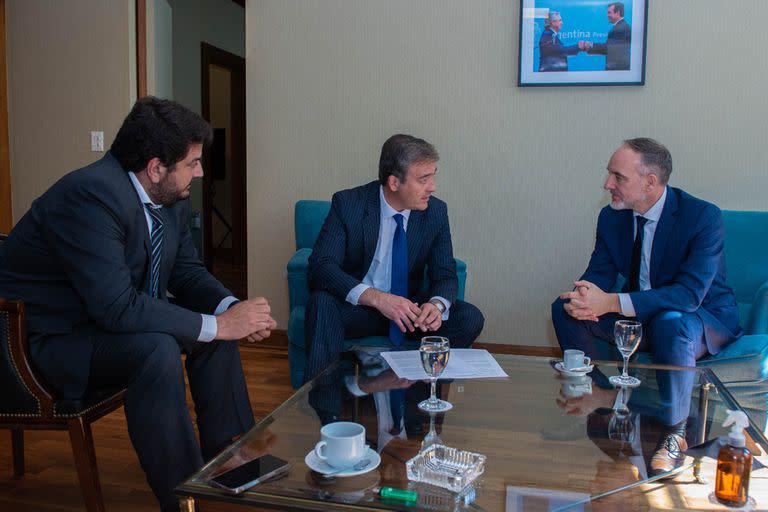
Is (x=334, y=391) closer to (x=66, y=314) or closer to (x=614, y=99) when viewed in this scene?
(x=66, y=314)

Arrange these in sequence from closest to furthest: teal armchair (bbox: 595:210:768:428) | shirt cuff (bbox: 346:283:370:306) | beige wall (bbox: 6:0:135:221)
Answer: teal armchair (bbox: 595:210:768:428) → shirt cuff (bbox: 346:283:370:306) → beige wall (bbox: 6:0:135:221)

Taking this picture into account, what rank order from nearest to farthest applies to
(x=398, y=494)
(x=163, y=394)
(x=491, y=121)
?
(x=398, y=494) < (x=163, y=394) < (x=491, y=121)

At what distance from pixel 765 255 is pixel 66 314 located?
252 centimetres

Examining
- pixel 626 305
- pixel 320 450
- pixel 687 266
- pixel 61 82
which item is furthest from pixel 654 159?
pixel 61 82

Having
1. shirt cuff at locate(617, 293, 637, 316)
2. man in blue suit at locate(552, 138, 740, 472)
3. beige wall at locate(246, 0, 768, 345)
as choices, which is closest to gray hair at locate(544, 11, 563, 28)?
beige wall at locate(246, 0, 768, 345)

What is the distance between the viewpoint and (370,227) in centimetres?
272

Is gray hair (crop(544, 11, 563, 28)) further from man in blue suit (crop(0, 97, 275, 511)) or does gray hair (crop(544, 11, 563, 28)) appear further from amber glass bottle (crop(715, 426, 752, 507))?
amber glass bottle (crop(715, 426, 752, 507))

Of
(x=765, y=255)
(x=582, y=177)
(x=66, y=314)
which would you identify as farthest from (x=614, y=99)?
(x=66, y=314)

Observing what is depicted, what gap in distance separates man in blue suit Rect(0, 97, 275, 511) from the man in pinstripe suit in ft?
1.59

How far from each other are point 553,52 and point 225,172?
522 cm

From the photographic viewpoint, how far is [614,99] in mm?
3301

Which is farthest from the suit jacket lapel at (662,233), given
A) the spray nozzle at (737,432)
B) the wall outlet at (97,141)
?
the wall outlet at (97,141)

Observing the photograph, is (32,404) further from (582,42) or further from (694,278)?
(582,42)

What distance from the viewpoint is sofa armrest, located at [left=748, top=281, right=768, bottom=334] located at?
8.21 ft
